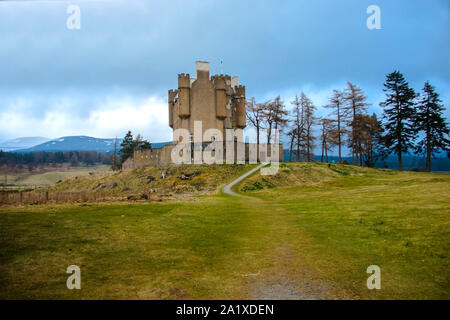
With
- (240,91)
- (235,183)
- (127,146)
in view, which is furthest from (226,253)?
(127,146)

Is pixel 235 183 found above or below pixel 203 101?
below

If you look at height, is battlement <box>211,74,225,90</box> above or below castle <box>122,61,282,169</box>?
above

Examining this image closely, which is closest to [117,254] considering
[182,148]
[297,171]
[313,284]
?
[313,284]

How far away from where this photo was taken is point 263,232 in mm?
12758

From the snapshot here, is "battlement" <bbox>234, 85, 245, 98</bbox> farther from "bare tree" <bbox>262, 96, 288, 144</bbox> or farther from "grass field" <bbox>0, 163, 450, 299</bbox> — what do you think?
"grass field" <bbox>0, 163, 450, 299</bbox>

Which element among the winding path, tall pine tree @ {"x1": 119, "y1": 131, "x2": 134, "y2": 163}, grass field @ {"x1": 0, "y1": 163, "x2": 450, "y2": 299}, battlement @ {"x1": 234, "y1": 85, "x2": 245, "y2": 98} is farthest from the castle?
grass field @ {"x1": 0, "y1": 163, "x2": 450, "y2": 299}

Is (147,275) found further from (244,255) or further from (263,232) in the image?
(263,232)

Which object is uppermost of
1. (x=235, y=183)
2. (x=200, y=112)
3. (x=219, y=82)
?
(x=219, y=82)

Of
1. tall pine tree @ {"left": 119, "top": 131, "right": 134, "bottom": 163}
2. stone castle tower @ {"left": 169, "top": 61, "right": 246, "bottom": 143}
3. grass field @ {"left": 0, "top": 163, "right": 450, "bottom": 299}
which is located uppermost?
stone castle tower @ {"left": 169, "top": 61, "right": 246, "bottom": 143}

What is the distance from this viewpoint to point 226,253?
30.8 ft

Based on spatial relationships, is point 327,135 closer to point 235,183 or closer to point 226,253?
point 235,183

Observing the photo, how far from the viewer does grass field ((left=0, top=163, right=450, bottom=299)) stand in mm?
6410

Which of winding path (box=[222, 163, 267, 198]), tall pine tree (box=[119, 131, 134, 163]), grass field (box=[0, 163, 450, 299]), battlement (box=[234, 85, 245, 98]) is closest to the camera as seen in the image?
grass field (box=[0, 163, 450, 299])

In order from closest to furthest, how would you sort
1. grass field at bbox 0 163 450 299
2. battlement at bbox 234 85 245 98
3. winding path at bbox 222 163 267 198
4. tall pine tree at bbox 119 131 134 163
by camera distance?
1. grass field at bbox 0 163 450 299
2. winding path at bbox 222 163 267 198
3. battlement at bbox 234 85 245 98
4. tall pine tree at bbox 119 131 134 163
